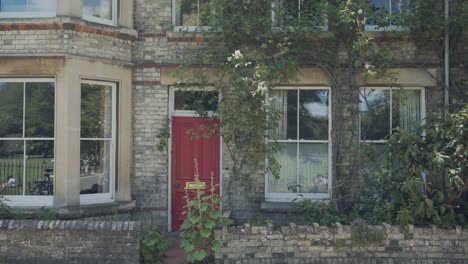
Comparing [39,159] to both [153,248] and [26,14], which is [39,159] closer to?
[26,14]

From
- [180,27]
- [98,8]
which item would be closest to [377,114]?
[180,27]

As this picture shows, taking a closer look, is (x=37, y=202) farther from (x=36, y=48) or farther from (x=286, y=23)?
(x=286, y=23)

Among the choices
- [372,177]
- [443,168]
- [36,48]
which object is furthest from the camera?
[372,177]

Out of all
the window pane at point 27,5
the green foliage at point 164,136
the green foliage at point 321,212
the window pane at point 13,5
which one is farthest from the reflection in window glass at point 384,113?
the window pane at point 13,5

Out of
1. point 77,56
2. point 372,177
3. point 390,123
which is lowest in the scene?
point 372,177

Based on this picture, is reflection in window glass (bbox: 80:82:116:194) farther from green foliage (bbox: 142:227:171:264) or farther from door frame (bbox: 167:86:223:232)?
green foliage (bbox: 142:227:171:264)

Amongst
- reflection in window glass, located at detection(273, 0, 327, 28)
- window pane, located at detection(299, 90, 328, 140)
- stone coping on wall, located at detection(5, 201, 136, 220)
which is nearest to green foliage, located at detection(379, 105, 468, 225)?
window pane, located at detection(299, 90, 328, 140)

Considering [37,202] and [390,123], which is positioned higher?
[390,123]

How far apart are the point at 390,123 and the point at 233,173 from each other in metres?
3.27

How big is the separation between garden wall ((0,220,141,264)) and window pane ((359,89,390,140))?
5142 mm

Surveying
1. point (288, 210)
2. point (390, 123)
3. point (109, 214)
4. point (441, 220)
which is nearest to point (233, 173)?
point (288, 210)

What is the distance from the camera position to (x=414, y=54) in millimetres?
10508

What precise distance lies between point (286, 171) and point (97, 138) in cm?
371

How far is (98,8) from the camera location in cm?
1029
